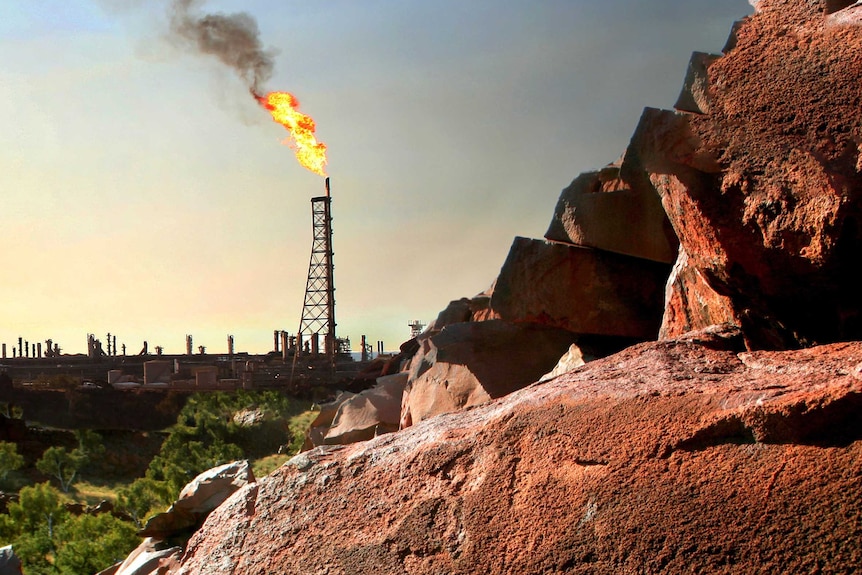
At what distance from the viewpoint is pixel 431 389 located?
8836mm

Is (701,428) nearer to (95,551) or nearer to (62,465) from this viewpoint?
(95,551)

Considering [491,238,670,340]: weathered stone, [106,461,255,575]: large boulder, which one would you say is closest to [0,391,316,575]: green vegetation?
[106,461,255,575]: large boulder

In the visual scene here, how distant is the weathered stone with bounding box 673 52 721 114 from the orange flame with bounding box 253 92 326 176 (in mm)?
19222

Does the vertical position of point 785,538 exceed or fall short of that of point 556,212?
it falls short

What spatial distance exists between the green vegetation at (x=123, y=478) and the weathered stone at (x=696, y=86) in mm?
8005

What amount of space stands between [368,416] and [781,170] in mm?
8477

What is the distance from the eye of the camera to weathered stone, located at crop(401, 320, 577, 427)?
8.03 metres

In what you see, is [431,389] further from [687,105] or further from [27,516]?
[27,516]

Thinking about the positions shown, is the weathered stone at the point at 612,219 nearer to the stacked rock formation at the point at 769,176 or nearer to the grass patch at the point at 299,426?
Answer: the stacked rock formation at the point at 769,176

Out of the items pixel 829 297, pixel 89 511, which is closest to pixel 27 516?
pixel 89 511

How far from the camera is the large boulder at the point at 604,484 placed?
2322mm

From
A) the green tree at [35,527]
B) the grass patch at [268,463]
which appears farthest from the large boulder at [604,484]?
the grass patch at [268,463]

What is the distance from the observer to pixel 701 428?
253 centimetres

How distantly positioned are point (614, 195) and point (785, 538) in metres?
3.88
